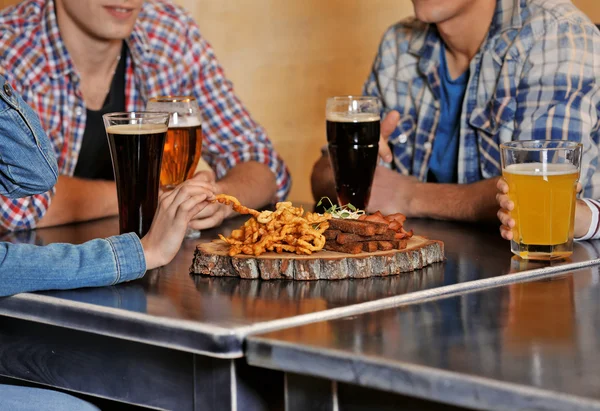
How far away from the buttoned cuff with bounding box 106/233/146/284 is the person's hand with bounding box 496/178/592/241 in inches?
23.1

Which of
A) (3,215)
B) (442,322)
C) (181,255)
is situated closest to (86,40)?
(3,215)

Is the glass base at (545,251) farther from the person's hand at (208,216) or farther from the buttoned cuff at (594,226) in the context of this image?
the person's hand at (208,216)

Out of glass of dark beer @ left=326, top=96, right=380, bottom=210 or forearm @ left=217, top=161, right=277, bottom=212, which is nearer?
glass of dark beer @ left=326, top=96, right=380, bottom=210

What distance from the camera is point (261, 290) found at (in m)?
1.22

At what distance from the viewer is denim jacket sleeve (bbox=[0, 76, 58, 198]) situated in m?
1.37

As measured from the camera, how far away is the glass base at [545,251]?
4.63 feet

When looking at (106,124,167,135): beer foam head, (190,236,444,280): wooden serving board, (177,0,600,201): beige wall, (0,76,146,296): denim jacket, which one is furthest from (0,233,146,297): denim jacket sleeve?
(177,0,600,201): beige wall

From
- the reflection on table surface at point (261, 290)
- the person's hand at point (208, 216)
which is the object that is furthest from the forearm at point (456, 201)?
the person's hand at point (208, 216)

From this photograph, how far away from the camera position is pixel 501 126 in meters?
2.12

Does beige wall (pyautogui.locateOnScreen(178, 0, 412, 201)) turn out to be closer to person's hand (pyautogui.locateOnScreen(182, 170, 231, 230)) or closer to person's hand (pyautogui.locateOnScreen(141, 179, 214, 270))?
person's hand (pyautogui.locateOnScreen(182, 170, 231, 230))

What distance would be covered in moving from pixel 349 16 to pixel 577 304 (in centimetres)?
287

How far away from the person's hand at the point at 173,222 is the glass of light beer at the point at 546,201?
0.49m

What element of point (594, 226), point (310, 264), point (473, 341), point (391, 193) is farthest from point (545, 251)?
point (391, 193)

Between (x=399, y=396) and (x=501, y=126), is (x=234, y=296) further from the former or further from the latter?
(x=501, y=126)
